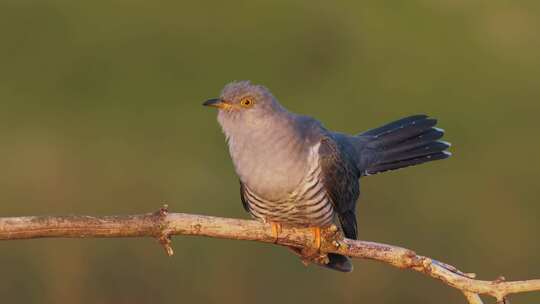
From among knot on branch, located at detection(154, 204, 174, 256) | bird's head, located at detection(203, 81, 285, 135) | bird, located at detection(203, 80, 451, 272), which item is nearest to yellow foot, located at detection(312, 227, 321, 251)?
bird, located at detection(203, 80, 451, 272)

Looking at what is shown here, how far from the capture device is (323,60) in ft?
38.9

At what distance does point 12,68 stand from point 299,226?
630 cm

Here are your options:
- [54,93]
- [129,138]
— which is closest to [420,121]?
[129,138]

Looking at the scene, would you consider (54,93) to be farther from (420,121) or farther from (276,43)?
(420,121)

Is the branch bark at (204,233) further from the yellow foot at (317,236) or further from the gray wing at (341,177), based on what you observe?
the gray wing at (341,177)

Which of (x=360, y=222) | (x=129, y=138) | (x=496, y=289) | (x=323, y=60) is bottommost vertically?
(x=496, y=289)

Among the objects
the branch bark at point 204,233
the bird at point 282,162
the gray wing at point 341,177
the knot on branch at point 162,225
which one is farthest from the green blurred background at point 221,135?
the knot on branch at point 162,225

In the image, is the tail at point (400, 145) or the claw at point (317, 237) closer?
the claw at point (317, 237)

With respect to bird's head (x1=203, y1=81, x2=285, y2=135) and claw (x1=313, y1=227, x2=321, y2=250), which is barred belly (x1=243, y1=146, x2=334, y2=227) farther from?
bird's head (x1=203, y1=81, x2=285, y2=135)

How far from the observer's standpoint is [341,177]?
5480 mm

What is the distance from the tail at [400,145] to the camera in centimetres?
630

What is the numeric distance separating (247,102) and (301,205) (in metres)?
0.50

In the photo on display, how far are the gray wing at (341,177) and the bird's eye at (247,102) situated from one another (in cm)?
37

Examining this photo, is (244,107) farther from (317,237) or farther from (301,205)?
(317,237)
